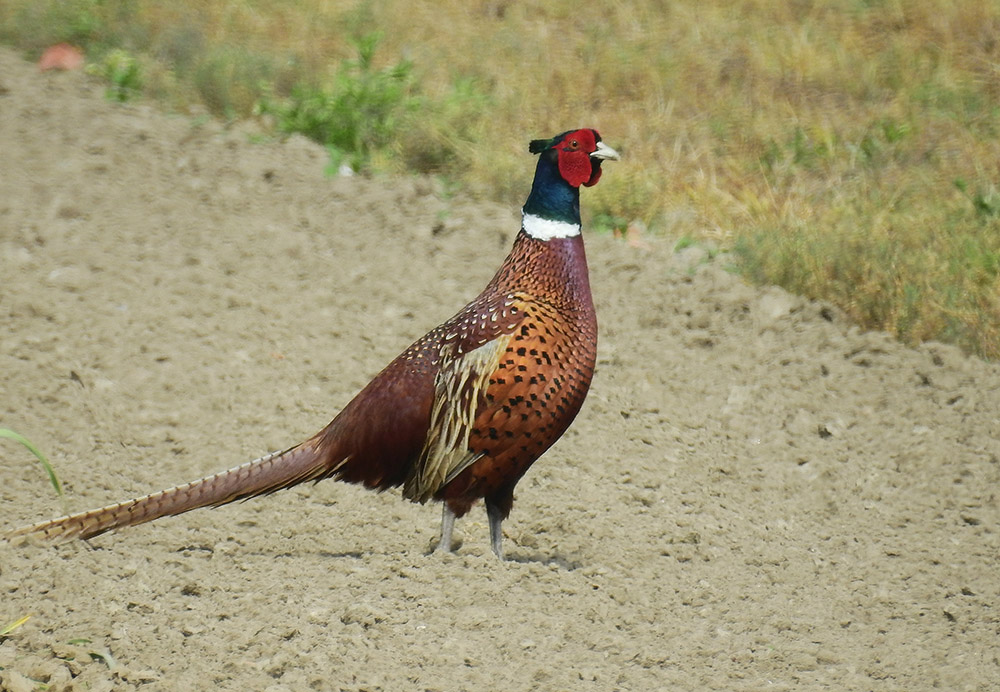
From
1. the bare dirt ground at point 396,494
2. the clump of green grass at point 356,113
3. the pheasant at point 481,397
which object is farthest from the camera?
the clump of green grass at point 356,113

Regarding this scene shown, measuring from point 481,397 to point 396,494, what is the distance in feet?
2.64

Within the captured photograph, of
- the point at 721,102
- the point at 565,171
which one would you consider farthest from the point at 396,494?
the point at 721,102

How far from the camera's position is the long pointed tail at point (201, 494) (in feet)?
9.50

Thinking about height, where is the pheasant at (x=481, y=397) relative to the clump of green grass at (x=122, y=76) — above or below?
below

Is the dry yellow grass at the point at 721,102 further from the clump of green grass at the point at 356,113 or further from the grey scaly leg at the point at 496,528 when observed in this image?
the grey scaly leg at the point at 496,528

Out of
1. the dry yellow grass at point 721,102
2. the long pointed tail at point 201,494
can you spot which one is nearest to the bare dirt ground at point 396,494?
the long pointed tail at point 201,494

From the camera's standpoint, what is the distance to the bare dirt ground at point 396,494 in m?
2.83

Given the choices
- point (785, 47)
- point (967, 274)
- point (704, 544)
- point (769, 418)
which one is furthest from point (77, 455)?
point (785, 47)

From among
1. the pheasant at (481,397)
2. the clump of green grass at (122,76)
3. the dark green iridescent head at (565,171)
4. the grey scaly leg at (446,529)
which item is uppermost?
the dark green iridescent head at (565,171)

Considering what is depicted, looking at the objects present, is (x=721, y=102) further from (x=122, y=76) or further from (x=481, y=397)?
(x=481, y=397)

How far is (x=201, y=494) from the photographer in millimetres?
2936

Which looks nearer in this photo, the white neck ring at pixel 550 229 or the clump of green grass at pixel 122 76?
the white neck ring at pixel 550 229

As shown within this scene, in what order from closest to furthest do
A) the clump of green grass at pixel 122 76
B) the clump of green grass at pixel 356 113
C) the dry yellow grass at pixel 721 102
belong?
1. the dry yellow grass at pixel 721 102
2. the clump of green grass at pixel 356 113
3. the clump of green grass at pixel 122 76

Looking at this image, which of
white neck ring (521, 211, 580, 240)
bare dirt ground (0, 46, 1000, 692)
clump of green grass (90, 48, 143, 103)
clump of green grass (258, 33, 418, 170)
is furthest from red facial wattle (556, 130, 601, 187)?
clump of green grass (90, 48, 143, 103)
